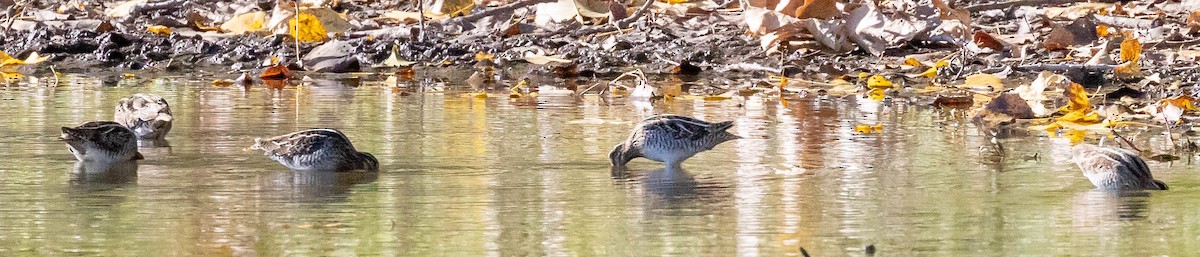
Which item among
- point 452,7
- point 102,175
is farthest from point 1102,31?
point 102,175

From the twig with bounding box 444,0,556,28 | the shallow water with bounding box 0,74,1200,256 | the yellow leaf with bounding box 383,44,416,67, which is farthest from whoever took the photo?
the twig with bounding box 444,0,556,28

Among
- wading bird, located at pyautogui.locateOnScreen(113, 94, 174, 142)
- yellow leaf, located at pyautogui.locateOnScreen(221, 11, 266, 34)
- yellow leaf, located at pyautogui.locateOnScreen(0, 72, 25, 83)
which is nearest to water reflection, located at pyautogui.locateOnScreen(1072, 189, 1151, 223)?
wading bird, located at pyautogui.locateOnScreen(113, 94, 174, 142)

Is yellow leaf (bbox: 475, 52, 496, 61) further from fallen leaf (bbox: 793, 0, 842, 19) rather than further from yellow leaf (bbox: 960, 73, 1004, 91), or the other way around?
yellow leaf (bbox: 960, 73, 1004, 91)

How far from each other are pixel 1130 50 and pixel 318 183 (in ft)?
19.5

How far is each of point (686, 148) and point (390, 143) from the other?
4.65ft

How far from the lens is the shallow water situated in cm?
523

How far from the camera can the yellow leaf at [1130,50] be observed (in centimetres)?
1116

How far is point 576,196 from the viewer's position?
6.29 meters

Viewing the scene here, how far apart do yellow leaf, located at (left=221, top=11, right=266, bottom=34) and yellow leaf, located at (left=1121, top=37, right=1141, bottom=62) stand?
656 cm

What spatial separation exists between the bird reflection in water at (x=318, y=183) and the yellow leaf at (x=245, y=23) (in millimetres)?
7883

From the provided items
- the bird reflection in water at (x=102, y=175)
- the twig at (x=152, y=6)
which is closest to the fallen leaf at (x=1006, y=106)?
the bird reflection in water at (x=102, y=175)

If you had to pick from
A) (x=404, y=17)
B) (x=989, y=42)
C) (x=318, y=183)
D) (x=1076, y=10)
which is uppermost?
(x=1076, y=10)

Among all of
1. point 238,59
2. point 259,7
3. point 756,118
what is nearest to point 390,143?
point 756,118

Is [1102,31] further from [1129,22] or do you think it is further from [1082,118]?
[1082,118]
